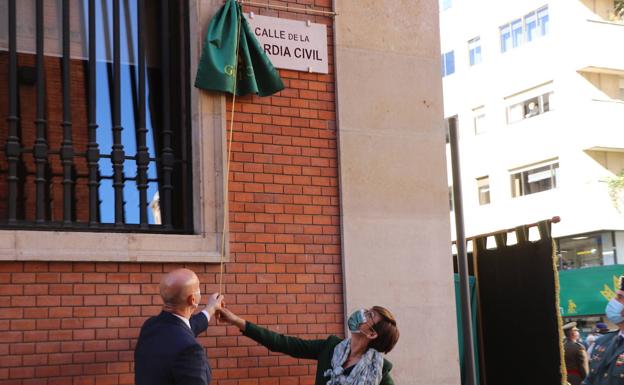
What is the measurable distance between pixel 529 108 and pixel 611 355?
2885 centimetres

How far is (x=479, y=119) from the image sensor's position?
37969 mm

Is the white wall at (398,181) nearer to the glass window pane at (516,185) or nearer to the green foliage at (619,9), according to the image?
the green foliage at (619,9)

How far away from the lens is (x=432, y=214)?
827 centimetres

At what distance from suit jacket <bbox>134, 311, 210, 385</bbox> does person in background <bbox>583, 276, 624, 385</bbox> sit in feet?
11.7

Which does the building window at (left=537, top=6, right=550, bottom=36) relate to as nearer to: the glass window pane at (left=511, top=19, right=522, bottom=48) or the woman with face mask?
the glass window pane at (left=511, top=19, right=522, bottom=48)

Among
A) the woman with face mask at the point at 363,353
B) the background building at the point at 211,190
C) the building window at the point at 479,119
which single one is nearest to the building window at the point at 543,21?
the building window at the point at 479,119

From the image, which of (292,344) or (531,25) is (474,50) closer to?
(531,25)

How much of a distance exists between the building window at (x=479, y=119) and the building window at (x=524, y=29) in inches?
105

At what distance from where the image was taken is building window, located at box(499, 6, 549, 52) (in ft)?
114

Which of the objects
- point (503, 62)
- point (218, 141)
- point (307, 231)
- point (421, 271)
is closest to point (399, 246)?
point (421, 271)

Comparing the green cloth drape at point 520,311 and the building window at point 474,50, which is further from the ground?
the building window at point 474,50

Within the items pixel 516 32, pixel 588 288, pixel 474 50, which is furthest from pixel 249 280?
pixel 474 50

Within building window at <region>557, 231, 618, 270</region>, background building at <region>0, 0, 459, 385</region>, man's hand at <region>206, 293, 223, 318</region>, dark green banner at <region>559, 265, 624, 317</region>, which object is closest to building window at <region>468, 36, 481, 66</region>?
building window at <region>557, 231, 618, 270</region>

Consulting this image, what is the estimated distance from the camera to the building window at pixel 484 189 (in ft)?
123
